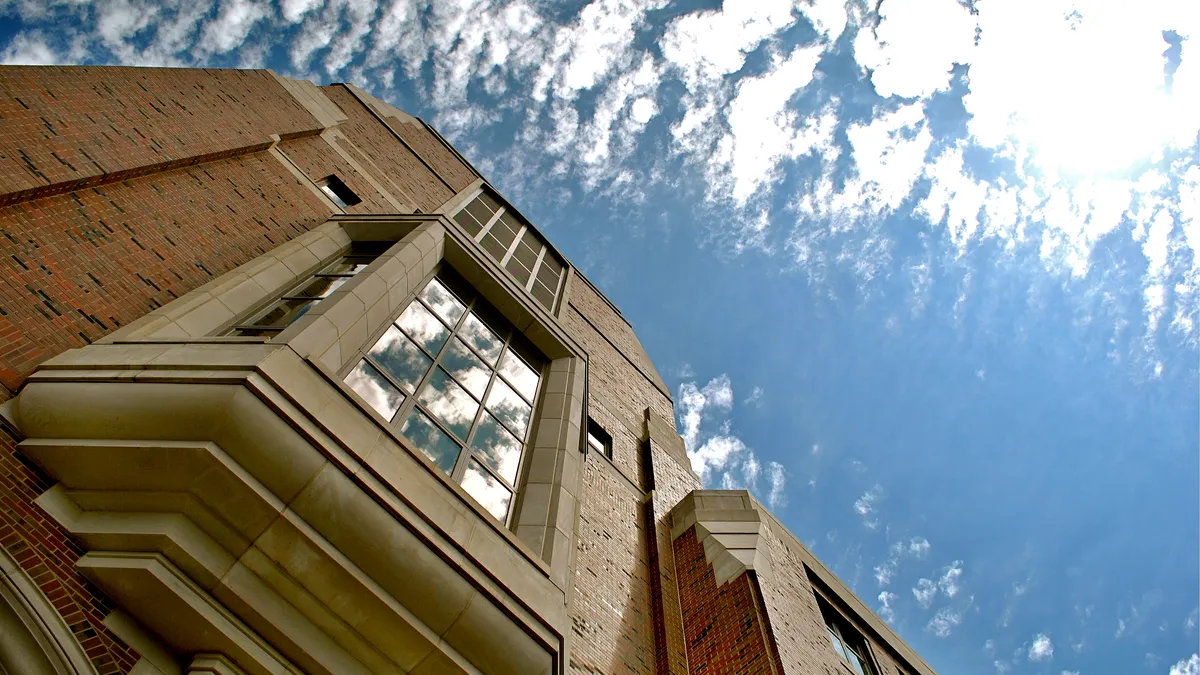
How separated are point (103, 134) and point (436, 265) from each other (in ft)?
12.0

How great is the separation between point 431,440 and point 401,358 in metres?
0.98

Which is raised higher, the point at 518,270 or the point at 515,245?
the point at 515,245

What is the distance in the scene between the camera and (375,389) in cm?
595

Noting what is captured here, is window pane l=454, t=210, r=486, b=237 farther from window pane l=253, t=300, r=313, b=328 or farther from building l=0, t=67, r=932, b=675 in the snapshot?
window pane l=253, t=300, r=313, b=328

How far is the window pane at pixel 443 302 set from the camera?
25.7ft

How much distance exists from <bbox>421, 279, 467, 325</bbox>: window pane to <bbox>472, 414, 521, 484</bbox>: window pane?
1557 millimetres

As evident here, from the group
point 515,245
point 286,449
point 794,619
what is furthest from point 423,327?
point 515,245

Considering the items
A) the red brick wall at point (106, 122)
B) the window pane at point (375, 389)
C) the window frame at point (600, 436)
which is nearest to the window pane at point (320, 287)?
the window pane at point (375, 389)

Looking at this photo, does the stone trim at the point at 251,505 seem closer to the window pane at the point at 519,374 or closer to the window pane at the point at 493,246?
the window pane at the point at 519,374

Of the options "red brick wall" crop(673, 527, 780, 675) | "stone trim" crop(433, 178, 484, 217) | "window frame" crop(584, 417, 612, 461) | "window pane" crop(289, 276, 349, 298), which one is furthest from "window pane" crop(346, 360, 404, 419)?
"stone trim" crop(433, 178, 484, 217)

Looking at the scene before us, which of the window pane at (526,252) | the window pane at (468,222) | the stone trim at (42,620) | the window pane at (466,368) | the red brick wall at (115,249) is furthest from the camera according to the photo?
the window pane at (526,252)

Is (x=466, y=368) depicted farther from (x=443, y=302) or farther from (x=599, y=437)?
(x=599, y=437)

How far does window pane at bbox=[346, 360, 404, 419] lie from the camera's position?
5809 mm

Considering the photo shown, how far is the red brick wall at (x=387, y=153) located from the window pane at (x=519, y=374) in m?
5.73
